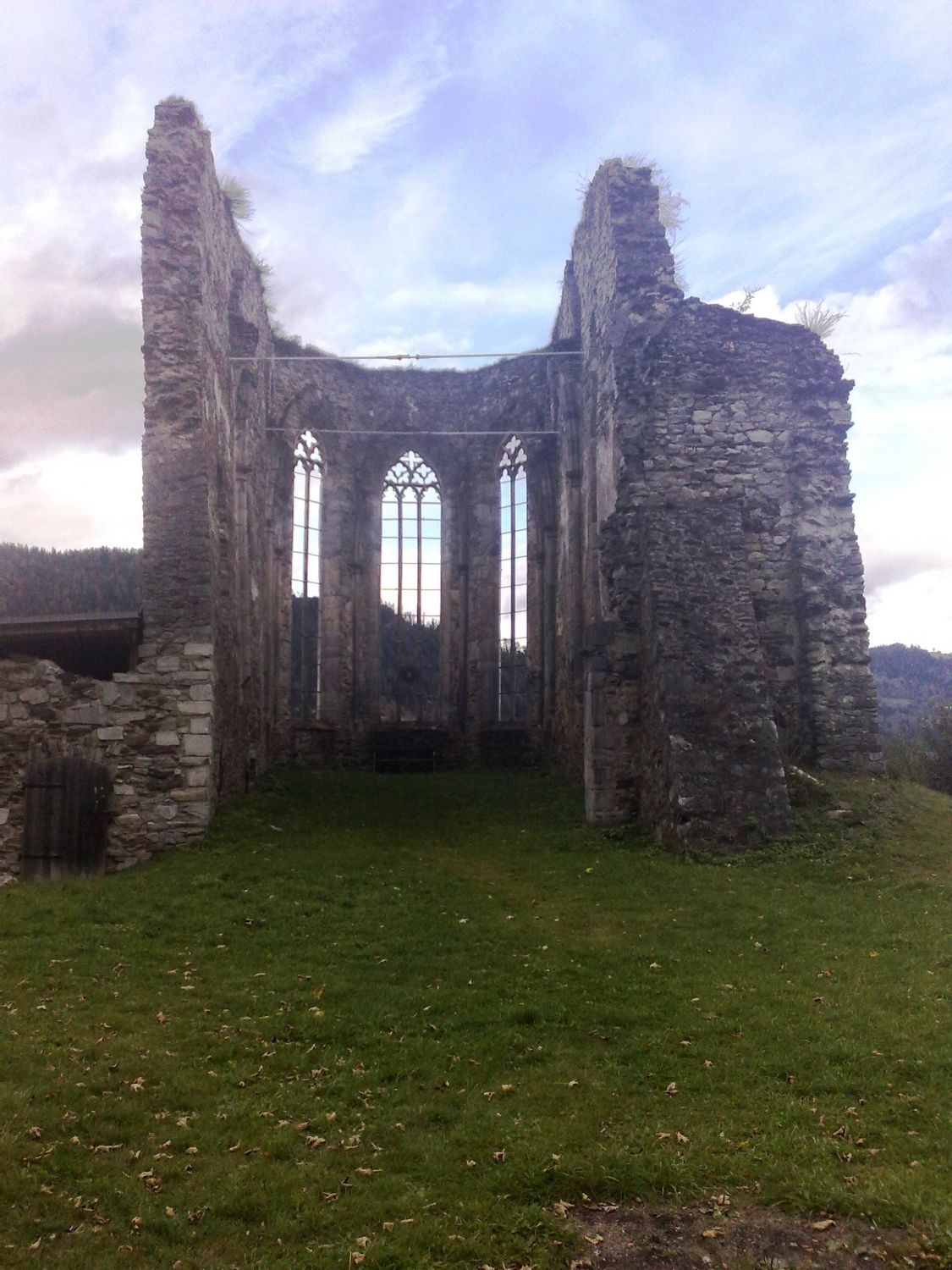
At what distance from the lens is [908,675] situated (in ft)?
180

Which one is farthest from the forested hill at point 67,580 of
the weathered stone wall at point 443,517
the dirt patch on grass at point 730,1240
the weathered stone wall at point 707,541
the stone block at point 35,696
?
the dirt patch on grass at point 730,1240

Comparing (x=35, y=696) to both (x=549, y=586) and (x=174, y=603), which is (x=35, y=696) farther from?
(x=549, y=586)

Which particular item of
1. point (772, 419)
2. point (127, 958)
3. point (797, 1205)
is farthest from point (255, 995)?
point (772, 419)

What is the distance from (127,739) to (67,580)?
18098mm

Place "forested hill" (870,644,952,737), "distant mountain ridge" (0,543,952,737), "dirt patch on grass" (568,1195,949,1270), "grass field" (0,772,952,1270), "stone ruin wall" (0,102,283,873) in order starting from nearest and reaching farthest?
"dirt patch on grass" (568,1195,949,1270) < "grass field" (0,772,952,1270) < "stone ruin wall" (0,102,283,873) < "distant mountain ridge" (0,543,952,737) < "forested hill" (870,644,952,737)

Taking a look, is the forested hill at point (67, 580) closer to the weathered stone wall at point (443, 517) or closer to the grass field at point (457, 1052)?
the weathered stone wall at point (443, 517)

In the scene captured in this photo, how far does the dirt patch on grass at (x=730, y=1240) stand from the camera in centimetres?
437

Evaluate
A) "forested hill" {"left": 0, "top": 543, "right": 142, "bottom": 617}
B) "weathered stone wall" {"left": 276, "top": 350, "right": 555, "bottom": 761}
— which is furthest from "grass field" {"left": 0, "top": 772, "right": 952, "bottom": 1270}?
"forested hill" {"left": 0, "top": 543, "right": 142, "bottom": 617}

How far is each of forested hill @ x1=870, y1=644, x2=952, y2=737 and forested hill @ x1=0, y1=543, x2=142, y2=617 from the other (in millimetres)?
35178

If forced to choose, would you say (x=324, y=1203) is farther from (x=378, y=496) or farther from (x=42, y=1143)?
(x=378, y=496)

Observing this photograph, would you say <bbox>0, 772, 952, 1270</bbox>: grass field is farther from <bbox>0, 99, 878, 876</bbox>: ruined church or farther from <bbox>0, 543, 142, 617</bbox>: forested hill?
<bbox>0, 543, 142, 617</bbox>: forested hill

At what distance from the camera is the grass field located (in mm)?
Answer: 4844

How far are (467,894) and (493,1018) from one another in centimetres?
383

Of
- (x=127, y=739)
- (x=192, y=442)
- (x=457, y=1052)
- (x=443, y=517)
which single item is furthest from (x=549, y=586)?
(x=457, y=1052)
